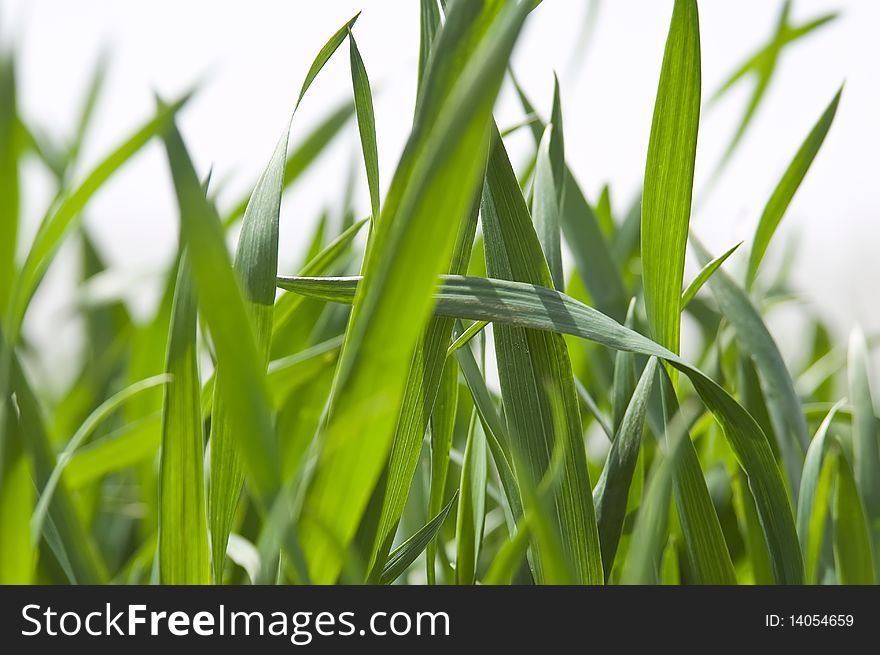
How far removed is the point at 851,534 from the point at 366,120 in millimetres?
122

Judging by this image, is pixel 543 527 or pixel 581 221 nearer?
pixel 543 527

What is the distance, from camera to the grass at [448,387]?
0.07m

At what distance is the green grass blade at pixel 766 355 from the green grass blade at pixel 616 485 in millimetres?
51

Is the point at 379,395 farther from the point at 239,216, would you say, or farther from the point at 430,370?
the point at 239,216

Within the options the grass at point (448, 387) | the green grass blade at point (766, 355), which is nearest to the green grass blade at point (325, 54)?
the grass at point (448, 387)

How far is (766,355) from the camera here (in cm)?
16

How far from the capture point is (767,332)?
16 cm

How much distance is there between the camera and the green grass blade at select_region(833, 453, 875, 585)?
13 cm

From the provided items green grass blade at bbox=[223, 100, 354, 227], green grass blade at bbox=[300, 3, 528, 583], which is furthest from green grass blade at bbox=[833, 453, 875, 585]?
green grass blade at bbox=[223, 100, 354, 227]

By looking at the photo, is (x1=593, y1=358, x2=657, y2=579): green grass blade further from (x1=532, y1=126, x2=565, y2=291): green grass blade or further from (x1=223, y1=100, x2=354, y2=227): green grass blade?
(x1=223, y1=100, x2=354, y2=227): green grass blade

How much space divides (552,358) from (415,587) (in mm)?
43

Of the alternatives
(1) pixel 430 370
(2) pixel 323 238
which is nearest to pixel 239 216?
(2) pixel 323 238

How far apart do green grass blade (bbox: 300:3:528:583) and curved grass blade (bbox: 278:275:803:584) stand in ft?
0.06

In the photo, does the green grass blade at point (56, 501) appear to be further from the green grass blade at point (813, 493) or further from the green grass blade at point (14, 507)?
the green grass blade at point (813, 493)
